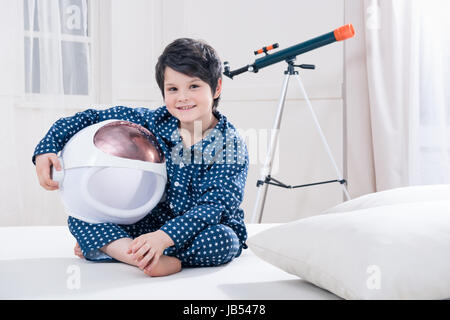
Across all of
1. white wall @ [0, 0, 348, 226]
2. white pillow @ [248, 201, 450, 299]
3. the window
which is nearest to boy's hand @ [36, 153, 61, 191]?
white pillow @ [248, 201, 450, 299]

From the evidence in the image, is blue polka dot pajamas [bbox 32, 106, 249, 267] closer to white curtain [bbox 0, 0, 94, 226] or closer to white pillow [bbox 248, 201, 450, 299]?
white pillow [bbox 248, 201, 450, 299]

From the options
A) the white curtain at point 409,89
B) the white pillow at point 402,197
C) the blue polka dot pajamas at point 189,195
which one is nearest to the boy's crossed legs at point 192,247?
the blue polka dot pajamas at point 189,195

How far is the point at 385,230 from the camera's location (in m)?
0.66

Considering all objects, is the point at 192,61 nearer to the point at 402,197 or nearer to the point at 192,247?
the point at 192,247

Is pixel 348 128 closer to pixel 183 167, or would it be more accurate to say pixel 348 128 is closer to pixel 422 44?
pixel 422 44

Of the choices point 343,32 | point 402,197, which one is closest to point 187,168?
point 402,197

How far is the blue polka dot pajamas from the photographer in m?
0.93

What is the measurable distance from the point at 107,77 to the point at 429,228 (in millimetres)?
2254

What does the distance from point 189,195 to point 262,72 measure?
→ 5.80 ft

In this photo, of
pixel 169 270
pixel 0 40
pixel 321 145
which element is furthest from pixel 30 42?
pixel 169 270

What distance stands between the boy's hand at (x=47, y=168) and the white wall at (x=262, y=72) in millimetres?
1678

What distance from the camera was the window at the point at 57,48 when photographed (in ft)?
7.67

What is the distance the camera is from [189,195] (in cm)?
110

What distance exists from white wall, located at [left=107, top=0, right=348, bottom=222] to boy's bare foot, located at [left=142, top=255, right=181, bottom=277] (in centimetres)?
183
